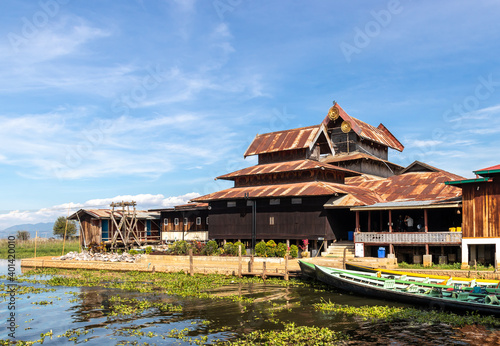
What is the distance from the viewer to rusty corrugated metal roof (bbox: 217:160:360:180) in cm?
4218

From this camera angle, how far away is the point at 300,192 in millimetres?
38844

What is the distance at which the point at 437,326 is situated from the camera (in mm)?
19172

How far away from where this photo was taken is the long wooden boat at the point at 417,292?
67.2 feet

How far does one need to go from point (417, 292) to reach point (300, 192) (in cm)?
1694

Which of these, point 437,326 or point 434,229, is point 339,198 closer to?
point 434,229

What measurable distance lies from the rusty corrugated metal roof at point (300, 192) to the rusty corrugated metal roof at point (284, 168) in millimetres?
1387

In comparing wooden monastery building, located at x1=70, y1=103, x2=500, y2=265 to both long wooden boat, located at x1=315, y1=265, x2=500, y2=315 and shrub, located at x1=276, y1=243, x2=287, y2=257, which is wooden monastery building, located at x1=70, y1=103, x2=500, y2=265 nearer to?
shrub, located at x1=276, y1=243, x2=287, y2=257

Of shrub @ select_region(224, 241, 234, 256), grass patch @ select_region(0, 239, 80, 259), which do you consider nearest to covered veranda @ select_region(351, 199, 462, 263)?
shrub @ select_region(224, 241, 234, 256)

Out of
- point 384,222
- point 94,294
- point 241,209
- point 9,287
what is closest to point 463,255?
point 384,222

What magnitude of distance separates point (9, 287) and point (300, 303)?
20458mm

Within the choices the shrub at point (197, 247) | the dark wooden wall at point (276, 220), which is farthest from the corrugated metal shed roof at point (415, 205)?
the shrub at point (197, 247)

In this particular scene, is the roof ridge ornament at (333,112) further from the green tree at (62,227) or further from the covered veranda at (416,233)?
the green tree at (62,227)

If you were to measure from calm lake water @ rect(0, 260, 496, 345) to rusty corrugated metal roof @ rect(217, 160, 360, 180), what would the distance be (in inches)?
640

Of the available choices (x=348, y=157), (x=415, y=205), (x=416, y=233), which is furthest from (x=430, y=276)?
Answer: (x=348, y=157)
